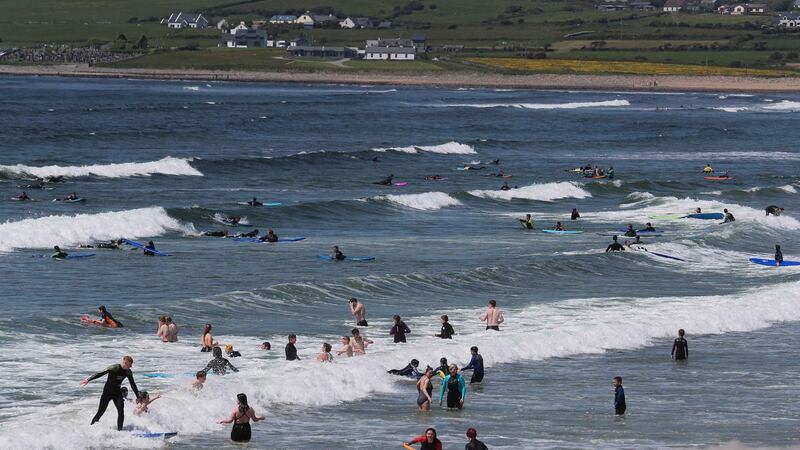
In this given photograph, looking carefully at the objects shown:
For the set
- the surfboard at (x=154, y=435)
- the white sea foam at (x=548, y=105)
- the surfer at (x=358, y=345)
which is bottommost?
the surfboard at (x=154, y=435)

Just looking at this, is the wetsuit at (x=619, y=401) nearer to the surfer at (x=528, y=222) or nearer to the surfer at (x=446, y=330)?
the surfer at (x=446, y=330)

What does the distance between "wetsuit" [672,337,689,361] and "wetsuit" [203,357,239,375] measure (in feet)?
38.9

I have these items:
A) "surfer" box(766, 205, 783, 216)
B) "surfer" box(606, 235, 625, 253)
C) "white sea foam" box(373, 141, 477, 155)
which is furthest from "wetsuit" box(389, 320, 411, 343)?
"white sea foam" box(373, 141, 477, 155)

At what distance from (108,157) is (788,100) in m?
129

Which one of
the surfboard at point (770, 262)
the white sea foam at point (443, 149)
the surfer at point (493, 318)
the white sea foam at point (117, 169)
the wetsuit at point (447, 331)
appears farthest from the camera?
the white sea foam at point (443, 149)

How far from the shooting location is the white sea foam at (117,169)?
81.9 m

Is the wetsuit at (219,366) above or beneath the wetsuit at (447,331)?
beneath

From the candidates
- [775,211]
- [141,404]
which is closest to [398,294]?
[141,404]

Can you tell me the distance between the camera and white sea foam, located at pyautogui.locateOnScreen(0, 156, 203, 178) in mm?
81875

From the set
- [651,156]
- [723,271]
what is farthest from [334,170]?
[723,271]

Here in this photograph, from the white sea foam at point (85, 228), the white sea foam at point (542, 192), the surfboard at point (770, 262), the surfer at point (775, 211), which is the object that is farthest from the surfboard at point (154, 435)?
the white sea foam at point (542, 192)

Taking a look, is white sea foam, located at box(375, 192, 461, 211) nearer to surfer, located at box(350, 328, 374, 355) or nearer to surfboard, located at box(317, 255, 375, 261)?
surfboard, located at box(317, 255, 375, 261)

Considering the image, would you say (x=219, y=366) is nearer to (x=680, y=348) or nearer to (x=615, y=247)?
(x=680, y=348)

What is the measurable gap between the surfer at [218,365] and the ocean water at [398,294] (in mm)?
400
